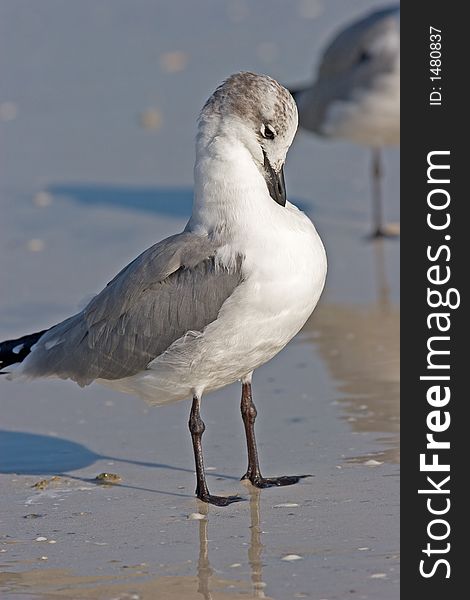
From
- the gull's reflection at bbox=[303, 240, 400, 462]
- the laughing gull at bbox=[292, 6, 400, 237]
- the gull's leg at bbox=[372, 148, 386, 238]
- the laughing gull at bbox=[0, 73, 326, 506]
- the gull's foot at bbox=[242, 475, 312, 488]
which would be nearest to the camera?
the laughing gull at bbox=[0, 73, 326, 506]

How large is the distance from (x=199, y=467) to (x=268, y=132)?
1.29m

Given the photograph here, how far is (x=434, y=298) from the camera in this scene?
20.0ft

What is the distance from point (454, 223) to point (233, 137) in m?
1.33

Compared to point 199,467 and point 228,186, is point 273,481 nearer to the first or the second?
point 199,467

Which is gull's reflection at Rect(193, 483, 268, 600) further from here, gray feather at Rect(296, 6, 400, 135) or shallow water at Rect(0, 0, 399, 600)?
gray feather at Rect(296, 6, 400, 135)

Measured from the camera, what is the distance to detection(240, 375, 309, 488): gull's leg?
584 centimetres

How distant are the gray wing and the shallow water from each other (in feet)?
1.52

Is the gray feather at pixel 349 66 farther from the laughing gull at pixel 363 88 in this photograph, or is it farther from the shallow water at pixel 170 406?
the shallow water at pixel 170 406

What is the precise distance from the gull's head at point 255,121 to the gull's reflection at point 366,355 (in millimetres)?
1260

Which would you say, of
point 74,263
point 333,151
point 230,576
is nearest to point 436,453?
point 230,576

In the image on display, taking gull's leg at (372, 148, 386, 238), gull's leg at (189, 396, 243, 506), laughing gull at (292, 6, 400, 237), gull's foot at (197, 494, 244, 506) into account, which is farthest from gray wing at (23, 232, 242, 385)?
laughing gull at (292, 6, 400, 237)

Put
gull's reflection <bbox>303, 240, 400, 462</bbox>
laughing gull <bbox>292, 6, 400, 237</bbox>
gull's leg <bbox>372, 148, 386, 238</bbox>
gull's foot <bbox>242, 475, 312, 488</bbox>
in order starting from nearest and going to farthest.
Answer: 1. gull's foot <bbox>242, 475, 312, 488</bbox>
2. gull's reflection <bbox>303, 240, 400, 462</bbox>
3. gull's leg <bbox>372, 148, 386, 238</bbox>
4. laughing gull <bbox>292, 6, 400, 237</bbox>

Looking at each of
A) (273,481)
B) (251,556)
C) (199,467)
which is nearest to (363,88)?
(273,481)

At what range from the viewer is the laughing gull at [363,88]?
34.5 feet
